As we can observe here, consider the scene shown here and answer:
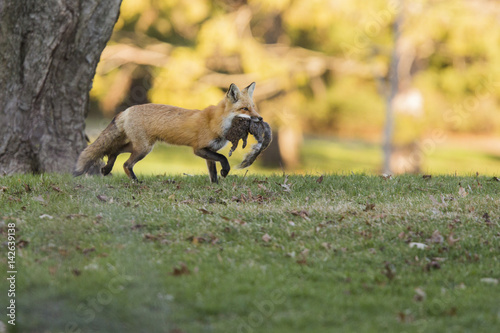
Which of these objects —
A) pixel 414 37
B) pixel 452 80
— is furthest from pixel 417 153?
pixel 414 37

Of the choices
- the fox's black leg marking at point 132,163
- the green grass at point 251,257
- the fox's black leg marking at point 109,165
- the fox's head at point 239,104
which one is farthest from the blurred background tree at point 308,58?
the green grass at point 251,257

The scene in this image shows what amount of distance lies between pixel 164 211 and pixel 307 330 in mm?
2940

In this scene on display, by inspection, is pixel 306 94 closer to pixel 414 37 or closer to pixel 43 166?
pixel 414 37

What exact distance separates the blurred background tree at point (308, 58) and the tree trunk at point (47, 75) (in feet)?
22.8

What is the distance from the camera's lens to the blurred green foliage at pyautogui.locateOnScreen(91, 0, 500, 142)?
16.6 m

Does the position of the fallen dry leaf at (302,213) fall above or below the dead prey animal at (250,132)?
below

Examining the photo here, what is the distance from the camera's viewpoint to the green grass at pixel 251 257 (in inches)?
178

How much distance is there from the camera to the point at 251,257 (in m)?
5.61

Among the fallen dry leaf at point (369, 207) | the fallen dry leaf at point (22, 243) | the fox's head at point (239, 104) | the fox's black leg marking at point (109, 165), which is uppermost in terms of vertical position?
the fox's head at point (239, 104)

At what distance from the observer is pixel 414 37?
16.6 m

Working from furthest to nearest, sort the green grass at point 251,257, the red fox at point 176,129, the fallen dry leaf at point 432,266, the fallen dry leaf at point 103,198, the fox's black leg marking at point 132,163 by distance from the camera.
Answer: the fox's black leg marking at point 132,163 < the red fox at point 176,129 < the fallen dry leaf at point 103,198 < the fallen dry leaf at point 432,266 < the green grass at point 251,257

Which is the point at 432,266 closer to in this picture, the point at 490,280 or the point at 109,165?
the point at 490,280

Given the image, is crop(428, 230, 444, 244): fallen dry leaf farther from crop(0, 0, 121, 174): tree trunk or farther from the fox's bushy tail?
crop(0, 0, 121, 174): tree trunk

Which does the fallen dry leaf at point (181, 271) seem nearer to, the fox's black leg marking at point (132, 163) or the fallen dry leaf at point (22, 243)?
the fallen dry leaf at point (22, 243)
